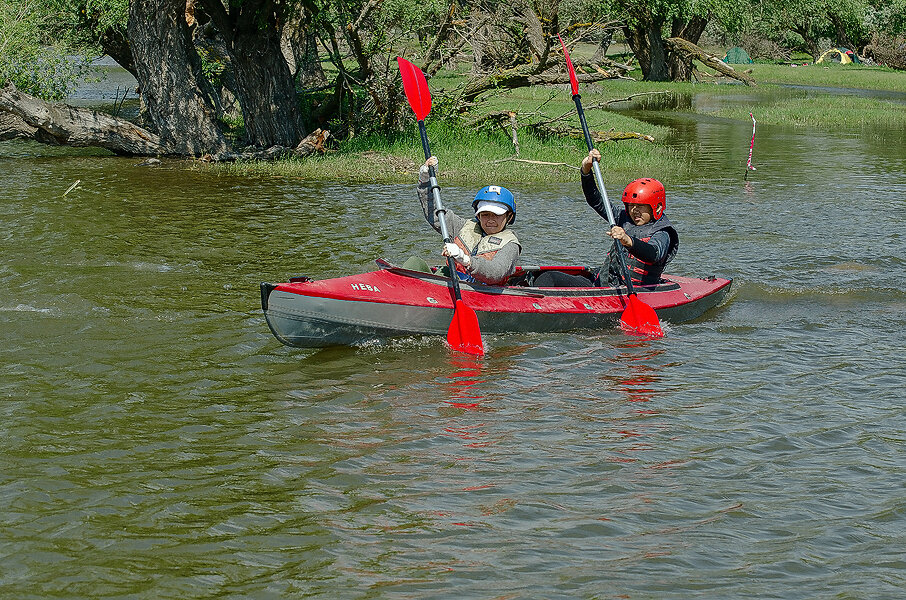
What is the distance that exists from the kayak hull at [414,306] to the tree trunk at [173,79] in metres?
12.3

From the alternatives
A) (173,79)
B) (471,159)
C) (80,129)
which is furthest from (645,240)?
(80,129)

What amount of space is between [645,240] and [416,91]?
112 inches

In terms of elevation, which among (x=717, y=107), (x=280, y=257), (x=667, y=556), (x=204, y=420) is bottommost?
(x=667, y=556)

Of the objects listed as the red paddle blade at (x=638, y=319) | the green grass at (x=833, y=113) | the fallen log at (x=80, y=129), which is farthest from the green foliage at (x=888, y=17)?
the red paddle blade at (x=638, y=319)

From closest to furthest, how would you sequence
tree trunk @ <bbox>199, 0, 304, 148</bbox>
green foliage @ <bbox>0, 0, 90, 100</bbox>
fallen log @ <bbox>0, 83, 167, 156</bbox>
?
tree trunk @ <bbox>199, 0, 304, 148</bbox> → green foliage @ <bbox>0, 0, 90, 100</bbox> → fallen log @ <bbox>0, 83, 167, 156</bbox>

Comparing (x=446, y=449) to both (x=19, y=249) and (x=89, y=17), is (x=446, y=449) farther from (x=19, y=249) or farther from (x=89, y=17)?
(x=89, y=17)

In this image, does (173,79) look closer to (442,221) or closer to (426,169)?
(426,169)

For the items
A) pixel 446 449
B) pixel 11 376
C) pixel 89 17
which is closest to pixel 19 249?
pixel 11 376

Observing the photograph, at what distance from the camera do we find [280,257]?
1183 cm

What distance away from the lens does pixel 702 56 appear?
1563 inches

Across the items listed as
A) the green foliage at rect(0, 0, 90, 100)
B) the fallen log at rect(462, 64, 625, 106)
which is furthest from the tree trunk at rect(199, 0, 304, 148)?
the green foliage at rect(0, 0, 90, 100)

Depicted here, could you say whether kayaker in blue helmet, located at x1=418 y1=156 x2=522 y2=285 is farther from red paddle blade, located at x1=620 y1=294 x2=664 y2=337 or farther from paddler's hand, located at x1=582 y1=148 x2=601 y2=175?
paddler's hand, located at x1=582 y1=148 x2=601 y2=175

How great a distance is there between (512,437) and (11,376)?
12.5ft

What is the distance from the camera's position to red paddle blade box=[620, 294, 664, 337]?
914cm
